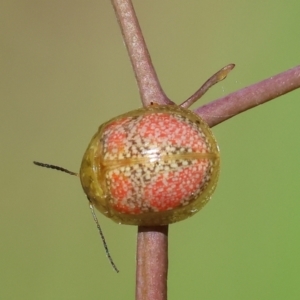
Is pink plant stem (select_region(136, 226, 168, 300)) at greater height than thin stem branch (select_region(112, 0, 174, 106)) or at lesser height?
lesser

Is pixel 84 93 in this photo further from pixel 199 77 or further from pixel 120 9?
pixel 120 9

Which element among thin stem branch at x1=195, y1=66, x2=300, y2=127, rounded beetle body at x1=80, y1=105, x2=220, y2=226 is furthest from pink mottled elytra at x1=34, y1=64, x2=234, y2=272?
thin stem branch at x1=195, y1=66, x2=300, y2=127

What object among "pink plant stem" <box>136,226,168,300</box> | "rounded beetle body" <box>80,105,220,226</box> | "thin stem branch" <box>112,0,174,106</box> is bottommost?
"pink plant stem" <box>136,226,168,300</box>

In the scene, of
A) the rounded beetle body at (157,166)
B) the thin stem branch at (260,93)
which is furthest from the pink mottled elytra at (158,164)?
the thin stem branch at (260,93)

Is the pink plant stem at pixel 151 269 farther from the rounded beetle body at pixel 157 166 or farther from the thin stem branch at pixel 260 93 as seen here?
the thin stem branch at pixel 260 93

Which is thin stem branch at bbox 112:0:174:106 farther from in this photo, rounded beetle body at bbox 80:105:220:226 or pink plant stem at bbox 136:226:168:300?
pink plant stem at bbox 136:226:168:300

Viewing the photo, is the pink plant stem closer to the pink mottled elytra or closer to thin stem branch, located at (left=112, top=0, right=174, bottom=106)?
the pink mottled elytra

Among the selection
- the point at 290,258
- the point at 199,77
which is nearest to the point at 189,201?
the point at 290,258

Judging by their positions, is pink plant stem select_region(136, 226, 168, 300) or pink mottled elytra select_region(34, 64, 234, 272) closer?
pink plant stem select_region(136, 226, 168, 300)
